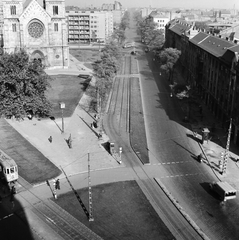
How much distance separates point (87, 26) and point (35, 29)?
8079 cm

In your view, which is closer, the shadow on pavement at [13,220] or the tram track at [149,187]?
the shadow on pavement at [13,220]

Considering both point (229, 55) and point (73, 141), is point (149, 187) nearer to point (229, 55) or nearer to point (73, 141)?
point (73, 141)

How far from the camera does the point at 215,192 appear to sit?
3838cm

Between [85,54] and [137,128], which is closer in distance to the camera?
[137,128]

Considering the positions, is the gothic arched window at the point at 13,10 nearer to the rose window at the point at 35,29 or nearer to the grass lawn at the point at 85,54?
the rose window at the point at 35,29

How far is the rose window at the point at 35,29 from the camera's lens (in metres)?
103

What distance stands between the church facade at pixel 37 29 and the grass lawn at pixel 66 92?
11.3 metres

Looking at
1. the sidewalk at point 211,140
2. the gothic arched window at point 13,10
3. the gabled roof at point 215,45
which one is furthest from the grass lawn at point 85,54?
the sidewalk at point 211,140

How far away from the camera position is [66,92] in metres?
82.0

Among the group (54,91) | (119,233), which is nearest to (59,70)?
(54,91)

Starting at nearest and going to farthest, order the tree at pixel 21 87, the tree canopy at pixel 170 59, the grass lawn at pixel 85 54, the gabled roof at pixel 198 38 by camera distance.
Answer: the tree at pixel 21 87 → the gabled roof at pixel 198 38 → the tree canopy at pixel 170 59 → the grass lawn at pixel 85 54

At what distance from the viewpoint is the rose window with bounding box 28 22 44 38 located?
103406mm

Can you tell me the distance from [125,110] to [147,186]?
31247 millimetres

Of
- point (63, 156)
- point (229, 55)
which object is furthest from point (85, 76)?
point (63, 156)
